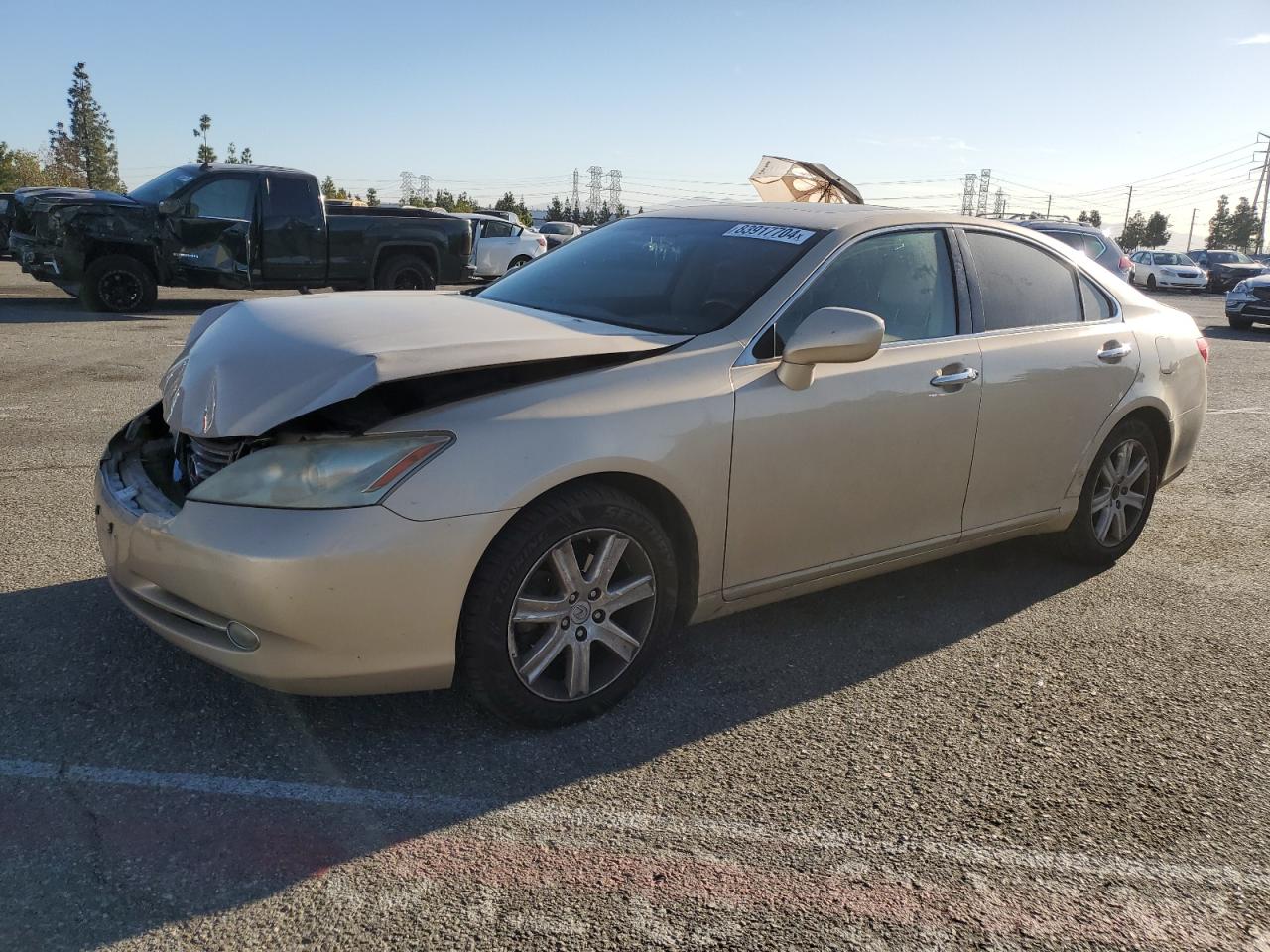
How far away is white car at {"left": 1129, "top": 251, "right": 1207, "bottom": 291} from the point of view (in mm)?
42125

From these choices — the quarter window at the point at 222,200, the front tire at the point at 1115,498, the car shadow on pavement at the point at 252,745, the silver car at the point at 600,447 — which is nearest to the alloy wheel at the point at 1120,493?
the front tire at the point at 1115,498

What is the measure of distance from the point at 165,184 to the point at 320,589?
13.7 metres

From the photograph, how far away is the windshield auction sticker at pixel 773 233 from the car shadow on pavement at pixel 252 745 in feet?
4.91

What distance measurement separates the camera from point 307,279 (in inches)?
593

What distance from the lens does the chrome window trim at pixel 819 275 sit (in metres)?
3.56

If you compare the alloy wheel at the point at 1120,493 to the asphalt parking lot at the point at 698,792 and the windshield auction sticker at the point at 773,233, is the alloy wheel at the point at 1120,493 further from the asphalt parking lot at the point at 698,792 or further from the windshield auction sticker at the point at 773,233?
the windshield auction sticker at the point at 773,233

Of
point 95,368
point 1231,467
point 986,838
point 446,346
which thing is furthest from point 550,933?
point 95,368

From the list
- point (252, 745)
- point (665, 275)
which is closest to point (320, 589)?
point (252, 745)

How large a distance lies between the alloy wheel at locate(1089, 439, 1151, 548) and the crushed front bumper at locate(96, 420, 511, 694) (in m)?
3.23

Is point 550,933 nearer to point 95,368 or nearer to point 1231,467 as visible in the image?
point 1231,467

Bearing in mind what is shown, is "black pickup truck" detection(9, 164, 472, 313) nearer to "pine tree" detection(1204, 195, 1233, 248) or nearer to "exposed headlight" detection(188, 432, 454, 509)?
"exposed headlight" detection(188, 432, 454, 509)

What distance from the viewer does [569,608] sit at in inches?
126

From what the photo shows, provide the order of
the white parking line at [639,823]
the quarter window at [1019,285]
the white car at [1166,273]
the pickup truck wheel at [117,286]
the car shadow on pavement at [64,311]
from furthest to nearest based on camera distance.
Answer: the white car at [1166,273] < the pickup truck wheel at [117,286] < the car shadow on pavement at [64,311] < the quarter window at [1019,285] < the white parking line at [639,823]

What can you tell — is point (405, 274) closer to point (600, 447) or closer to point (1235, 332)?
point (600, 447)
